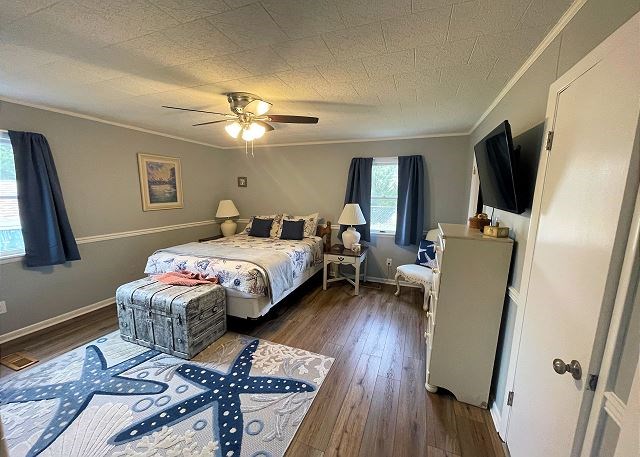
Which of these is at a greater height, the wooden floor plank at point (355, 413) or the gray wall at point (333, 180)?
the gray wall at point (333, 180)

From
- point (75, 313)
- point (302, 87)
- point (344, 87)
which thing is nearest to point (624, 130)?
point (344, 87)

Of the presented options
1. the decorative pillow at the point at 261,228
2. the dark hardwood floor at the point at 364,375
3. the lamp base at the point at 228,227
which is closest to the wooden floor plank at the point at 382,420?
the dark hardwood floor at the point at 364,375

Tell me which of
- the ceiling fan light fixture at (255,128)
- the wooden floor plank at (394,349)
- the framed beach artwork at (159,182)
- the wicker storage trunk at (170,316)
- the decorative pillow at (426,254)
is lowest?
the wooden floor plank at (394,349)

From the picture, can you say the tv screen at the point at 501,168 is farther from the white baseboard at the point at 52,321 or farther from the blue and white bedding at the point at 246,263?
the white baseboard at the point at 52,321

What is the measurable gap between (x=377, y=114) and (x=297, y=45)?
148 centimetres

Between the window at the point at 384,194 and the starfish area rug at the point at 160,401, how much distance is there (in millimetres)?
2441

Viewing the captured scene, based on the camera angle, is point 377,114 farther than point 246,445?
Yes

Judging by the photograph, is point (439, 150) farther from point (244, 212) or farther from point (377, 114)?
point (244, 212)

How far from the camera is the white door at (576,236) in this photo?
2.48 feet

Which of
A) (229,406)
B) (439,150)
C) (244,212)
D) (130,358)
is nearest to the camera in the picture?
(229,406)

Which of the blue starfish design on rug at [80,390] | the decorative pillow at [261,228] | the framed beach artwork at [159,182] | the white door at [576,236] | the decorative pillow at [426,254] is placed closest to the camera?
the white door at [576,236]

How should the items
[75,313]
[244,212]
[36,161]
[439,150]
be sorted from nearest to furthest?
[36,161], [75,313], [439,150], [244,212]

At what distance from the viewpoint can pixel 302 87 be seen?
200 cm

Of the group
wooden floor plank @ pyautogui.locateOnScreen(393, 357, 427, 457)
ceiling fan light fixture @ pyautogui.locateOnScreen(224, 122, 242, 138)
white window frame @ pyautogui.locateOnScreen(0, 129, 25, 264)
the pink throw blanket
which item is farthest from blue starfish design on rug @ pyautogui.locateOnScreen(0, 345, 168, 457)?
ceiling fan light fixture @ pyautogui.locateOnScreen(224, 122, 242, 138)
